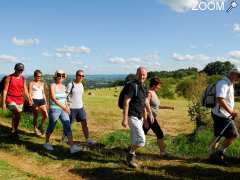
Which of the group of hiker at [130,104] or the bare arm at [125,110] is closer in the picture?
the bare arm at [125,110]

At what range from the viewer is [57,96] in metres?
9.52

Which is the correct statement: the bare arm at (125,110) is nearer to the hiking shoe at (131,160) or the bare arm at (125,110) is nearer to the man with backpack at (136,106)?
the man with backpack at (136,106)

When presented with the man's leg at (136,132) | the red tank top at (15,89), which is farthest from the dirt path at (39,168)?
the red tank top at (15,89)

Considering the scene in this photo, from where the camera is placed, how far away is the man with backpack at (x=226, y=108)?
802 cm

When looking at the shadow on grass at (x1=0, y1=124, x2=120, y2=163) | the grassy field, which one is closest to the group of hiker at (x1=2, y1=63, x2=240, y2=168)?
the shadow on grass at (x1=0, y1=124, x2=120, y2=163)

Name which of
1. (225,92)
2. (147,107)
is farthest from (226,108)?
(147,107)

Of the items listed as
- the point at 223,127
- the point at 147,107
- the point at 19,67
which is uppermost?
the point at 19,67

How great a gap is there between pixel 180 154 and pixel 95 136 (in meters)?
3.38

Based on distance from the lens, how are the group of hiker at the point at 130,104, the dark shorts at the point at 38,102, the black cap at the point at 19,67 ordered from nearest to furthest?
the group of hiker at the point at 130,104 → the black cap at the point at 19,67 → the dark shorts at the point at 38,102

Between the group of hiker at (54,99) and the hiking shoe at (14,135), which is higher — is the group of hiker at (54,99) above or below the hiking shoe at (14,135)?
above

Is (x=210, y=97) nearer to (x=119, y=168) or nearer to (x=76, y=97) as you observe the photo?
(x=119, y=168)

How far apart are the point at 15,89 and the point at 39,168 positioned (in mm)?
2717

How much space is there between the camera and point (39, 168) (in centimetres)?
885

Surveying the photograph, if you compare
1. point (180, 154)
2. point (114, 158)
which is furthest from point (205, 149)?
point (114, 158)
